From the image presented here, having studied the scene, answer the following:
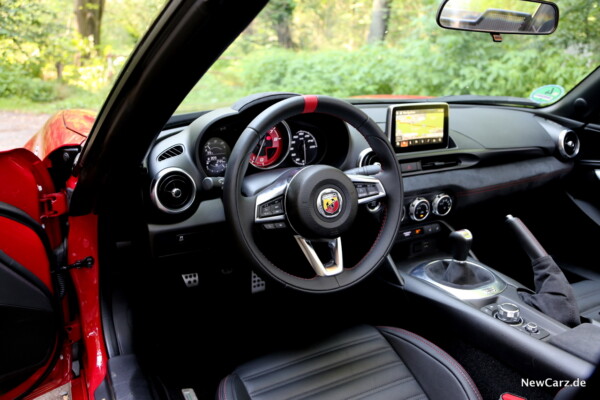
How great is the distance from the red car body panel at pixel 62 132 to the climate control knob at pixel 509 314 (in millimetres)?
1858

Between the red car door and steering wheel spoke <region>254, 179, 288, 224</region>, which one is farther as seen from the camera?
steering wheel spoke <region>254, 179, 288, 224</region>

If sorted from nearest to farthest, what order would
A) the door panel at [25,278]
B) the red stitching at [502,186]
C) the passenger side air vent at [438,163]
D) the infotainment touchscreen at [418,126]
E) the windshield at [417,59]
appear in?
the door panel at [25,278], the infotainment touchscreen at [418,126], the passenger side air vent at [438,163], the red stitching at [502,186], the windshield at [417,59]

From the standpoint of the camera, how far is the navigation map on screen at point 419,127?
2555 millimetres

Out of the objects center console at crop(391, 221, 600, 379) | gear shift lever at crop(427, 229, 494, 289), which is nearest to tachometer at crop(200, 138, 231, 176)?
center console at crop(391, 221, 600, 379)

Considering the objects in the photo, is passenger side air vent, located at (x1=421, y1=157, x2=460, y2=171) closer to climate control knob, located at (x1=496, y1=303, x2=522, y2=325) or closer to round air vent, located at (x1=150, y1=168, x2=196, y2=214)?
climate control knob, located at (x1=496, y1=303, x2=522, y2=325)

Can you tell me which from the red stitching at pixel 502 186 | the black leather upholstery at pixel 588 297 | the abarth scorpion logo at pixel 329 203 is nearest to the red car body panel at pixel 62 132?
the abarth scorpion logo at pixel 329 203

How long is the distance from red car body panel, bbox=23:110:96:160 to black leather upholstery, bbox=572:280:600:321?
2.66m

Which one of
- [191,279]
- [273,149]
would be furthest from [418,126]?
[191,279]

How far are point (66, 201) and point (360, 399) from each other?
1434 millimetres

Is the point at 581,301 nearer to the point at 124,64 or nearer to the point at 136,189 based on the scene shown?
the point at 136,189

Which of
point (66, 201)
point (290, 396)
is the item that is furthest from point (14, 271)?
point (290, 396)

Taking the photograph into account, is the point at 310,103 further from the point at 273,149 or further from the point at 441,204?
the point at 441,204

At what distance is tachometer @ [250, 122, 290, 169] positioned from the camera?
214 centimetres

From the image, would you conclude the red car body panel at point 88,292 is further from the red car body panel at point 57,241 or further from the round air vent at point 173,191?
the round air vent at point 173,191
